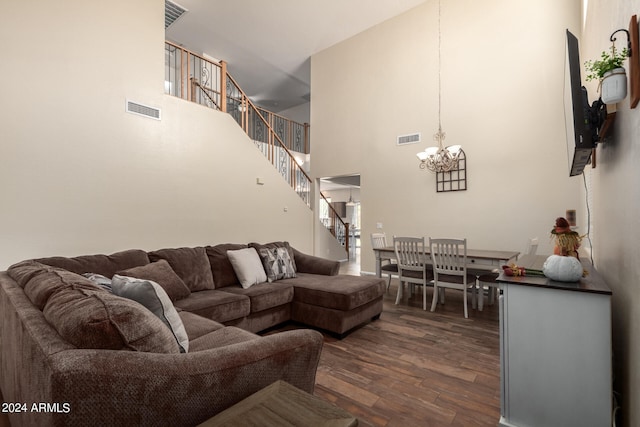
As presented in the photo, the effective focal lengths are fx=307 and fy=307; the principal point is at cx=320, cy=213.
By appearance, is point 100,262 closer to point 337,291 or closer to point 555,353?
point 337,291

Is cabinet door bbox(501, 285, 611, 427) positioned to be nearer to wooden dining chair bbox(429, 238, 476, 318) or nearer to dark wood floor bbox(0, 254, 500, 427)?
dark wood floor bbox(0, 254, 500, 427)

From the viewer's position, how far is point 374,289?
3.27 m

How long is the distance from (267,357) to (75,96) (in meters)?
4.16

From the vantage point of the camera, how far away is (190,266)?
302 cm

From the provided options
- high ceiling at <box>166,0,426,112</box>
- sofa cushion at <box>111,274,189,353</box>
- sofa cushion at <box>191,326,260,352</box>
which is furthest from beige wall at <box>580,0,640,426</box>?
high ceiling at <box>166,0,426,112</box>

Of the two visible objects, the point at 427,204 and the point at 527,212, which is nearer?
the point at 527,212

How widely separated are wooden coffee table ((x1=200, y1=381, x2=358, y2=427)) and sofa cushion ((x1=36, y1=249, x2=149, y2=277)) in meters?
2.31

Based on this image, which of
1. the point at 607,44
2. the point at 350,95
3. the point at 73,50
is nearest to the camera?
the point at 607,44

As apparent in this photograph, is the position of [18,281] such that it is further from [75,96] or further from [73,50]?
[73,50]

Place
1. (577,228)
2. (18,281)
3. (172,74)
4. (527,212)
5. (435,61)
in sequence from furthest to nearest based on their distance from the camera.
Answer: (172,74) → (435,61) → (527,212) → (577,228) → (18,281)

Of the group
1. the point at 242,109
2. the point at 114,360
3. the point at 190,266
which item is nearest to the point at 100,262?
the point at 190,266

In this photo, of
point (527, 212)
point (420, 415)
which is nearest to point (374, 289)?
point (420, 415)

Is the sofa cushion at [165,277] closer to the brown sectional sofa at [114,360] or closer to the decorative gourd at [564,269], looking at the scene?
the brown sectional sofa at [114,360]

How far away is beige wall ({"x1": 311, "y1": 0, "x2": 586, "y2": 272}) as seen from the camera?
445 cm
